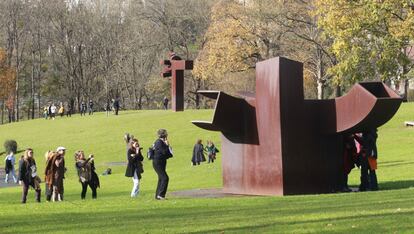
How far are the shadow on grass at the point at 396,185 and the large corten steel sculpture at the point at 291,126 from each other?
157cm

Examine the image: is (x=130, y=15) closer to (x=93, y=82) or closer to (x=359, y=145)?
(x=93, y=82)

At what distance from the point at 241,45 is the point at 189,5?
13242 millimetres

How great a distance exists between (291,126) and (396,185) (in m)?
3.93

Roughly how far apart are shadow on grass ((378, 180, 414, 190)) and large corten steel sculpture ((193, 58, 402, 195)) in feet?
5.16

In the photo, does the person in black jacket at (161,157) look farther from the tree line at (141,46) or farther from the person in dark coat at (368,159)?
the tree line at (141,46)

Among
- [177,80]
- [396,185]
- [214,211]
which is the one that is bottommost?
[214,211]

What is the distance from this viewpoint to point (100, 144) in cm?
4106

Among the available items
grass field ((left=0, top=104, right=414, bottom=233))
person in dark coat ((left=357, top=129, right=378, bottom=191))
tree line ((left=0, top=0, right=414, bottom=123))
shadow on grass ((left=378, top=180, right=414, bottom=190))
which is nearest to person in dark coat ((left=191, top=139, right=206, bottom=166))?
grass field ((left=0, top=104, right=414, bottom=233))

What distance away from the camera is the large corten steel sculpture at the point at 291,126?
15.7 metres

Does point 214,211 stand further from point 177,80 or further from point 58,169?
point 177,80

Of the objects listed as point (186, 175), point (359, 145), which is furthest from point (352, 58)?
point (359, 145)

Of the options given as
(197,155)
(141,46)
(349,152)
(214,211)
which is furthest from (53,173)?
(141,46)

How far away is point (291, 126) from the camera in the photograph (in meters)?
15.9

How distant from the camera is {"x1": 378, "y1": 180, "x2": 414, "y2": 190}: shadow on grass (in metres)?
17.3
